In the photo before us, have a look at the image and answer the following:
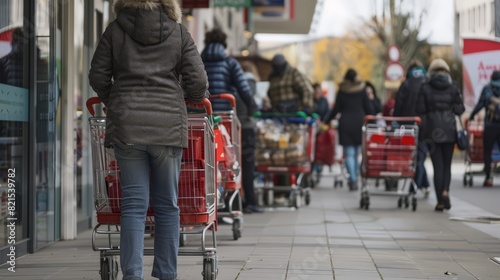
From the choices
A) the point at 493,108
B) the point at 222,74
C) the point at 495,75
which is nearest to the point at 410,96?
the point at 495,75

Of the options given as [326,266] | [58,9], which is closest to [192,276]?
[326,266]

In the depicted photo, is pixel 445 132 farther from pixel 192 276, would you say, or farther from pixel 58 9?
pixel 192 276

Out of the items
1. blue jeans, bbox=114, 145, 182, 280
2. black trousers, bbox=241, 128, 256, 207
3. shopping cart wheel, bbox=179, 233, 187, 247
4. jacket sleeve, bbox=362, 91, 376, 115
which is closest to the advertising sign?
jacket sleeve, bbox=362, 91, 376, 115

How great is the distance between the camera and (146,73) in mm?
6453

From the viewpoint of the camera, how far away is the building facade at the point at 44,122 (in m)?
8.41

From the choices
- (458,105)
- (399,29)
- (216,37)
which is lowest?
(458,105)

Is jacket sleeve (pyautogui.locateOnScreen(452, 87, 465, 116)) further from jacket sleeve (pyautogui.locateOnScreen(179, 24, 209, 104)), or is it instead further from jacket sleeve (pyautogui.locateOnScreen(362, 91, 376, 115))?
jacket sleeve (pyautogui.locateOnScreen(179, 24, 209, 104))

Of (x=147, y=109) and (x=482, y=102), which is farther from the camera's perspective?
(x=482, y=102)

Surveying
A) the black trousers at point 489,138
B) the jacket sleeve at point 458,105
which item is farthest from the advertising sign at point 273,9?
the jacket sleeve at point 458,105

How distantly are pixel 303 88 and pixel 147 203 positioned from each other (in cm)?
894

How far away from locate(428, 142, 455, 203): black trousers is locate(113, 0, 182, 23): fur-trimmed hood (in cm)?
806

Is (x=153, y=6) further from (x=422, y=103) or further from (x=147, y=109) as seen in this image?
(x=422, y=103)

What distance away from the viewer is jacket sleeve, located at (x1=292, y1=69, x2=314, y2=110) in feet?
50.2

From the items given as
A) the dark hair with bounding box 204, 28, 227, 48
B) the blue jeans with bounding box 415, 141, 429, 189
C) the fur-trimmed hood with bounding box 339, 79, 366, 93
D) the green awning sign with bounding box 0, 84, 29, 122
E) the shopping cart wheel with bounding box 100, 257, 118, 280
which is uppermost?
the dark hair with bounding box 204, 28, 227, 48
